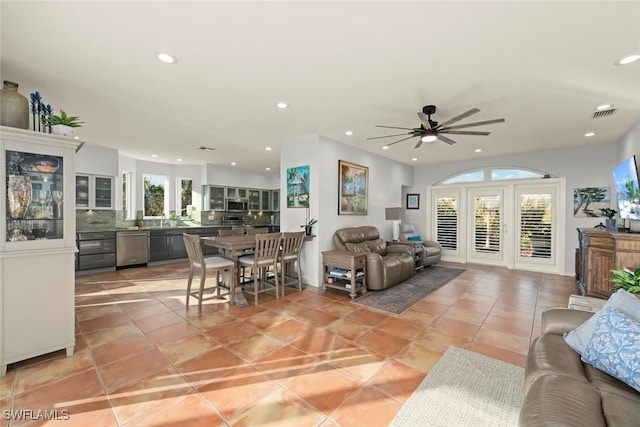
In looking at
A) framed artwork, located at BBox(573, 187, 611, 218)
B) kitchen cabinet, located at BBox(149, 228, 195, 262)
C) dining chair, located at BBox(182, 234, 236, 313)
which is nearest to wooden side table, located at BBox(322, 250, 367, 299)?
dining chair, located at BBox(182, 234, 236, 313)

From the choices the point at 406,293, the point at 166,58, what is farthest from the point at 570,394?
the point at 166,58

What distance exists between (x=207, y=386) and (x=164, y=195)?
670 centimetres

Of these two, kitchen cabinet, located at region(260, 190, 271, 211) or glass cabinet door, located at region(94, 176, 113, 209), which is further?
kitchen cabinet, located at region(260, 190, 271, 211)

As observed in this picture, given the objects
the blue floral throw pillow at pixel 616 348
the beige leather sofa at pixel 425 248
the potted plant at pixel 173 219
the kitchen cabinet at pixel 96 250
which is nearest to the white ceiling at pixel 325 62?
the blue floral throw pillow at pixel 616 348

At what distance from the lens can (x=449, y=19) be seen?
1.88 metres

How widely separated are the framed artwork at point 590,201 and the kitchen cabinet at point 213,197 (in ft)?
28.1

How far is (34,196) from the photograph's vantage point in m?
2.38

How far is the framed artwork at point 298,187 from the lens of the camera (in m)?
4.90

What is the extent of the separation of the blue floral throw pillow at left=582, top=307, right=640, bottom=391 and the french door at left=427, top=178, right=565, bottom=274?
5.36 metres

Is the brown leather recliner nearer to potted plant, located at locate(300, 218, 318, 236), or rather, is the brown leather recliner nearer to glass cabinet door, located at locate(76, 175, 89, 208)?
potted plant, located at locate(300, 218, 318, 236)

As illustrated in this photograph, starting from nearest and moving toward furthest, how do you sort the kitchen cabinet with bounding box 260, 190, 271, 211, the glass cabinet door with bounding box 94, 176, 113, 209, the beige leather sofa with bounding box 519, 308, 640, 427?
the beige leather sofa with bounding box 519, 308, 640, 427
the glass cabinet door with bounding box 94, 176, 113, 209
the kitchen cabinet with bounding box 260, 190, 271, 211

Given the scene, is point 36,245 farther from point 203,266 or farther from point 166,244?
point 166,244

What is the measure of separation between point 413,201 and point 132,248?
723cm

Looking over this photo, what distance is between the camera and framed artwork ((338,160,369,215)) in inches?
204
